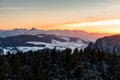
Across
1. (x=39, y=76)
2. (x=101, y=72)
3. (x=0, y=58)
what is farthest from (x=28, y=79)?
(x=101, y=72)

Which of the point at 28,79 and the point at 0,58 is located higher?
the point at 0,58

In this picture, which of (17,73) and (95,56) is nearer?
(17,73)

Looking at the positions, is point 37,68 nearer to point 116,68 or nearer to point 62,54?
point 62,54

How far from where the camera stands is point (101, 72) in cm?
10825

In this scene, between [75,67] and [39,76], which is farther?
[75,67]

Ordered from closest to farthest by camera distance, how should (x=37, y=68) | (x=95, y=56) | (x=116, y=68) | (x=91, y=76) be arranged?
(x=37, y=68)
(x=91, y=76)
(x=116, y=68)
(x=95, y=56)

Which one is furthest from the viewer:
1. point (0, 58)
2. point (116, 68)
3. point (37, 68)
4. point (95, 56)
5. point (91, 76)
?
point (95, 56)

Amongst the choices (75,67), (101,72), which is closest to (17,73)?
(75,67)

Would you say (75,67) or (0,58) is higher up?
(0,58)

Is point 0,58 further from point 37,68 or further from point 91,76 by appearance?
point 91,76

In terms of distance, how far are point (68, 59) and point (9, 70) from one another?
2817 centimetres

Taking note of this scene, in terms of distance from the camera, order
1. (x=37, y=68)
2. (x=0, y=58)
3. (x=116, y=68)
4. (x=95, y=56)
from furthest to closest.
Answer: (x=95, y=56)
(x=116, y=68)
(x=37, y=68)
(x=0, y=58)

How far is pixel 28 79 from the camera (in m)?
91.6

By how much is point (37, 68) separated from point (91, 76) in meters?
20.7
